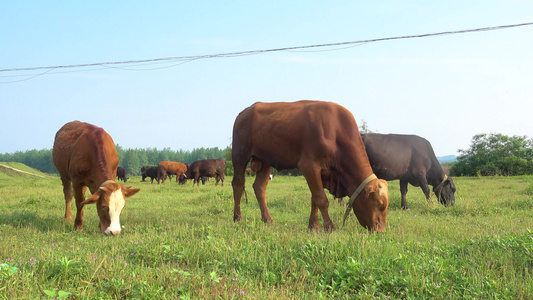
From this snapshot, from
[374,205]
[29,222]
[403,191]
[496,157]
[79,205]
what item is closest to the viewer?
[374,205]

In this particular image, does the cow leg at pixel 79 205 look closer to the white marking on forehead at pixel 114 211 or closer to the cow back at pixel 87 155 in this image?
the cow back at pixel 87 155

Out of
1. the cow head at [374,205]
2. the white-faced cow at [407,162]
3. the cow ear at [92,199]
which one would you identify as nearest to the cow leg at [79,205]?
the cow ear at [92,199]

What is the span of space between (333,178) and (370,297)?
3.51 metres

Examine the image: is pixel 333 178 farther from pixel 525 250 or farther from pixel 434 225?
pixel 525 250

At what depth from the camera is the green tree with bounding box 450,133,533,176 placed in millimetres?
43594

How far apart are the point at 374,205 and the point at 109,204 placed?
14.2 feet

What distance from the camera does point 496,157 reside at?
4631cm

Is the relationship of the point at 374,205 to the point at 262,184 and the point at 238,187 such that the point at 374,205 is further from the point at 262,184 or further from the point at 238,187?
the point at 238,187

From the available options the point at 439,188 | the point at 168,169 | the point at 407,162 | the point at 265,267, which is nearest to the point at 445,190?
the point at 439,188

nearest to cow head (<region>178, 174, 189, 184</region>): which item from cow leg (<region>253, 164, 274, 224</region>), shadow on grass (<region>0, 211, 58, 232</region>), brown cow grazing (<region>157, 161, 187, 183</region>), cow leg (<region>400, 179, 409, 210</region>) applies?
brown cow grazing (<region>157, 161, 187, 183</region>)

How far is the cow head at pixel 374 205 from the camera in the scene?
21.4 ft

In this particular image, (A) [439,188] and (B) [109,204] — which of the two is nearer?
(B) [109,204]

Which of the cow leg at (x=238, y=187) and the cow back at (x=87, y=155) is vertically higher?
the cow back at (x=87, y=155)

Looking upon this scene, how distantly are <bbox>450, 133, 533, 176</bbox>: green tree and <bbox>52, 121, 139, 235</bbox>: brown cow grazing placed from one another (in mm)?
43426
